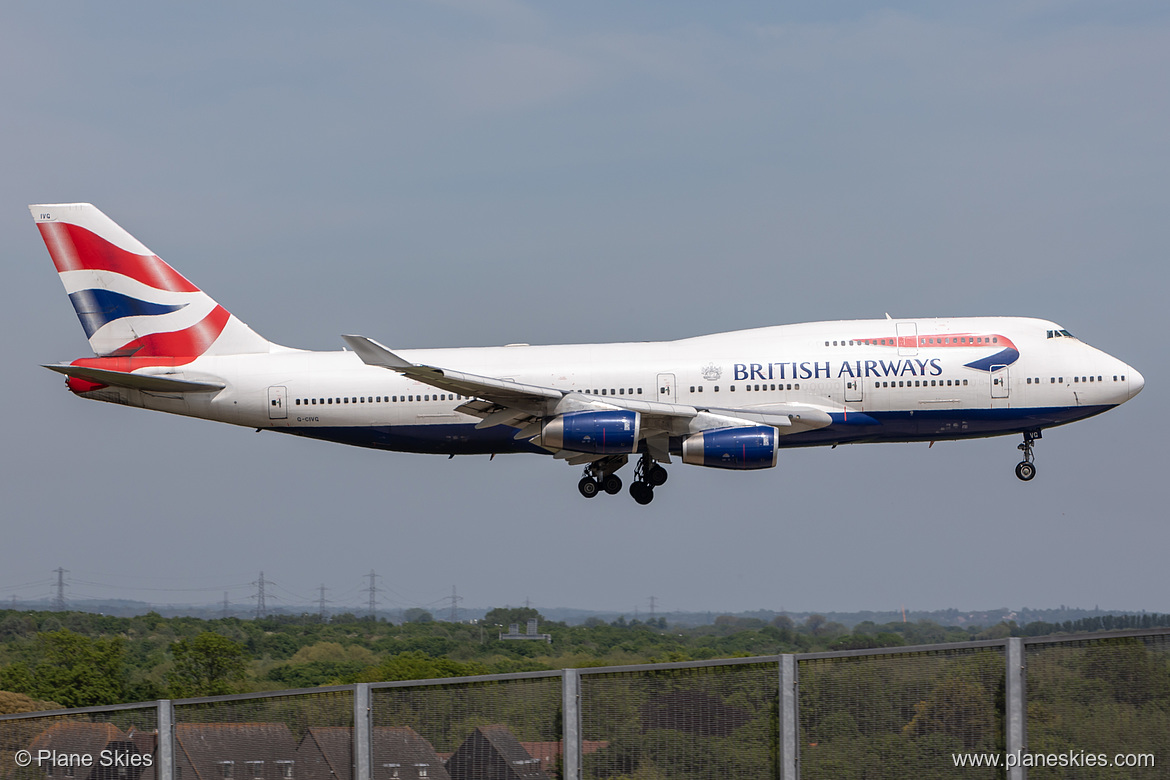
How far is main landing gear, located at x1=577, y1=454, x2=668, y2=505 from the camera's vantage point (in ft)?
121

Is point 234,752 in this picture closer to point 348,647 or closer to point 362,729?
point 362,729

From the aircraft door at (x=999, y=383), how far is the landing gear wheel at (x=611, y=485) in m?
11.6

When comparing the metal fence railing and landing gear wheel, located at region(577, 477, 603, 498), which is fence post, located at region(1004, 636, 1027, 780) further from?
landing gear wheel, located at region(577, 477, 603, 498)

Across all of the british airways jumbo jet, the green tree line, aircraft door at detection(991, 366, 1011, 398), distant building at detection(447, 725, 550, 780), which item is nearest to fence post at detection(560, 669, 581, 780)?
distant building at detection(447, 725, 550, 780)

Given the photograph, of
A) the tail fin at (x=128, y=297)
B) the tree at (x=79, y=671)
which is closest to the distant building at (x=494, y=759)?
the tree at (x=79, y=671)

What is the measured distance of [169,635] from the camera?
4328 cm

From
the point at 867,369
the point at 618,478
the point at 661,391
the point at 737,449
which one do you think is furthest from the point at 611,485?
the point at 867,369

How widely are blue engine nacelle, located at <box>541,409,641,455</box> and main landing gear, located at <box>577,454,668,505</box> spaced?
4.17 m

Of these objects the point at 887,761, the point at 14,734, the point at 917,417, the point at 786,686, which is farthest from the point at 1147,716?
the point at 917,417

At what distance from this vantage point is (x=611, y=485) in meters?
37.8

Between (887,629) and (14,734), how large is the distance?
87.3 ft

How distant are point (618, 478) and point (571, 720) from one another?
82.6 feet

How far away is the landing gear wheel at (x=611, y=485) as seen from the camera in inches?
1485

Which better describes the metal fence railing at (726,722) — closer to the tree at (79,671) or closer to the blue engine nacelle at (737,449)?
the blue engine nacelle at (737,449)
